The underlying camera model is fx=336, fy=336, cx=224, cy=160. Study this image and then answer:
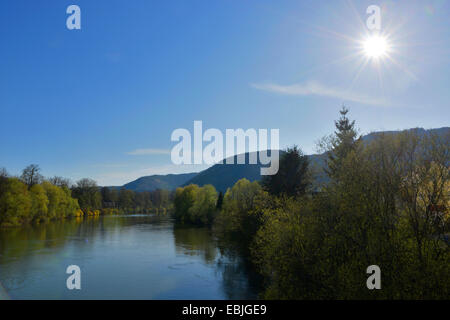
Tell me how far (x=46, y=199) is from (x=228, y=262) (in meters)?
66.8

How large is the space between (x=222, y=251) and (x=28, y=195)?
5767cm

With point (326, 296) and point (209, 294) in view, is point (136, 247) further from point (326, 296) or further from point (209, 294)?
point (326, 296)

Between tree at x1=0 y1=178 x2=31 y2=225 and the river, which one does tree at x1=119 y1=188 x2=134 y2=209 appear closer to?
tree at x1=0 y1=178 x2=31 y2=225

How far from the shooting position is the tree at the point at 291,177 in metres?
30.6

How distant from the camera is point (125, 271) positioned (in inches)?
1225

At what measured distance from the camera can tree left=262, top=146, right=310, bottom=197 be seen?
100ft

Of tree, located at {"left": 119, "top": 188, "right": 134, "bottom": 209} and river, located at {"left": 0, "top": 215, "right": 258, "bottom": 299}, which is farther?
tree, located at {"left": 119, "top": 188, "right": 134, "bottom": 209}

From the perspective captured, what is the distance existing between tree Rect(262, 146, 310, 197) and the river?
8153mm

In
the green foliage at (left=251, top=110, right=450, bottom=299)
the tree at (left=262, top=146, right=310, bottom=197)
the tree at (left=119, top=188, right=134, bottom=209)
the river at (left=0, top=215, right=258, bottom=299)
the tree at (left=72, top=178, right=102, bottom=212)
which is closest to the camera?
the green foliage at (left=251, top=110, right=450, bottom=299)

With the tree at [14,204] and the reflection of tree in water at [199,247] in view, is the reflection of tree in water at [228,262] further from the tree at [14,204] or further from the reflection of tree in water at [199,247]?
the tree at [14,204]

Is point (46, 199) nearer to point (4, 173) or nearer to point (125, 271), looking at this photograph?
point (4, 173)

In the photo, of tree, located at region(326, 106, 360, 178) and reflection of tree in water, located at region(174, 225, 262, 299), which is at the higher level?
tree, located at region(326, 106, 360, 178)

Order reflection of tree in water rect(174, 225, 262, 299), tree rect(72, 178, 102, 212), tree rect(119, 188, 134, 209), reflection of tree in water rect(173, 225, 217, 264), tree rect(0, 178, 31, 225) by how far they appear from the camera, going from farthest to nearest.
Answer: tree rect(119, 188, 134, 209)
tree rect(72, 178, 102, 212)
tree rect(0, 178, 31, 225)
reflection of tree in water rect(173, 225, 217, 264)
reflection of tree in water rect(174, 225, 262, 299)

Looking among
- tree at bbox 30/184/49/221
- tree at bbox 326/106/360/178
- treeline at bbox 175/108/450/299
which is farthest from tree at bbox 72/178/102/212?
treeline at bbox 175/108/450/299
